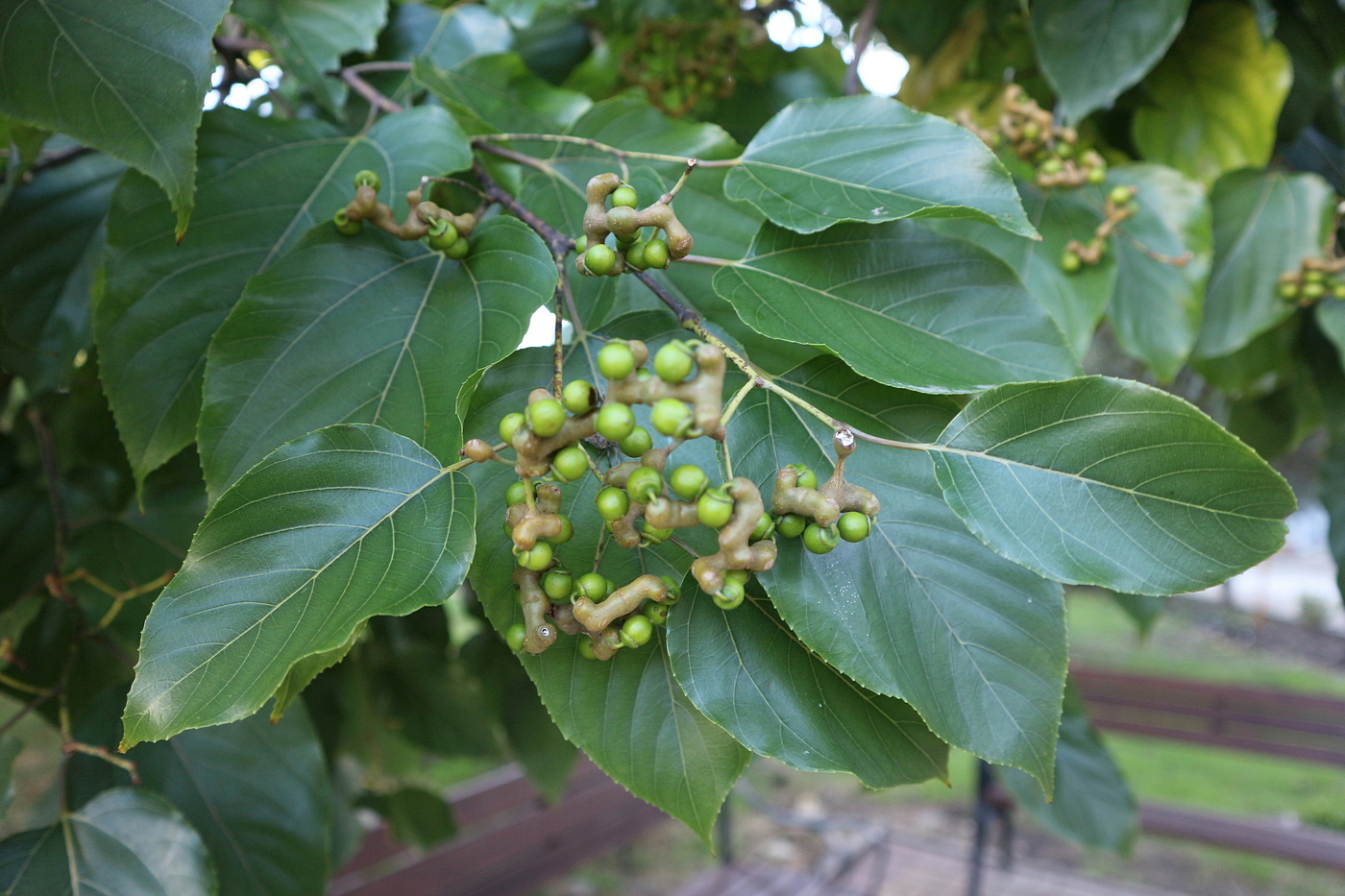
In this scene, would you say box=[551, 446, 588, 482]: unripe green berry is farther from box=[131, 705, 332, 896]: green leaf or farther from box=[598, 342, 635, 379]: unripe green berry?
box=[131, 705, 332, 896]: green leaf

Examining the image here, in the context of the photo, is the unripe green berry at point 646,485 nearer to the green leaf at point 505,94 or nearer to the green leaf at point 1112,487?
the green leaf at point 1112,487

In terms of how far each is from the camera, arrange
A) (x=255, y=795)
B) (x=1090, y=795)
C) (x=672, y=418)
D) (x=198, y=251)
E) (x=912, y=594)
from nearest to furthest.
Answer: (x=672, y=418), (x=912, y=594), (x=198, y=251), (x=255, y=795), (x=1090, y=795)

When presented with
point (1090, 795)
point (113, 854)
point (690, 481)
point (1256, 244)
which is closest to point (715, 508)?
point (690, 481)

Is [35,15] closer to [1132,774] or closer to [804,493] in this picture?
[804,493]

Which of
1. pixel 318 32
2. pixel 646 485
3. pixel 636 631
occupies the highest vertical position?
pixel 318 32

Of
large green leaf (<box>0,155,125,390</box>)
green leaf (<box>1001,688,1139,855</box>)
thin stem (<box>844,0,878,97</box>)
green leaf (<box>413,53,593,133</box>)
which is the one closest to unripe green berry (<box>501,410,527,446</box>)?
green leaf (<box>413,53,593,133</box>)

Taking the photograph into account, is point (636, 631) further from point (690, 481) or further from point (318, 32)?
point (318, 32)
